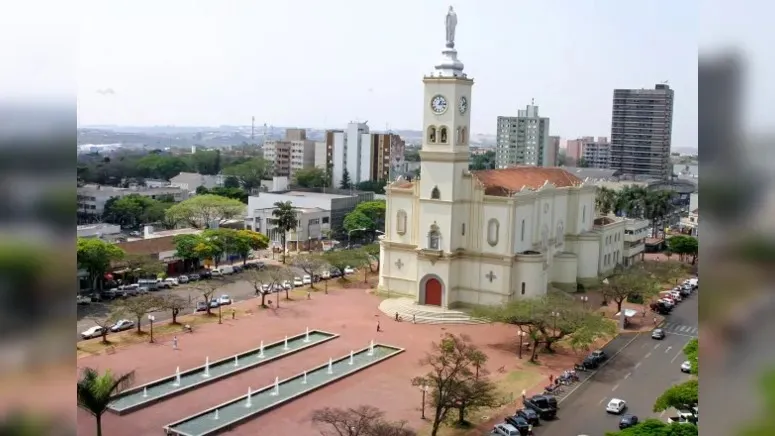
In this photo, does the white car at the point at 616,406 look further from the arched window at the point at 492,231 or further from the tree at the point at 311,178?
the tree at the point at 311,178

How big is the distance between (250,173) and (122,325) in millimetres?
46206

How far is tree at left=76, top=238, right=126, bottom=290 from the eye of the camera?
2779cm

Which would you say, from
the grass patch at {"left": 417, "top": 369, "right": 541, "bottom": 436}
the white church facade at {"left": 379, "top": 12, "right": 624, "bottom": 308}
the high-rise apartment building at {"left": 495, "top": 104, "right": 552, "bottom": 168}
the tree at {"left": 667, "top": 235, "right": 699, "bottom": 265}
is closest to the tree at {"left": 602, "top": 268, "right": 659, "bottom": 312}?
the white church facade at {"left": 379, "top": 12, "right": 624, "bottom": 308}

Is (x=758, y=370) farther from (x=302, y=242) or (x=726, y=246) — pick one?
(x=302, y=242)

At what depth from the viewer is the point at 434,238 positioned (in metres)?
28.1

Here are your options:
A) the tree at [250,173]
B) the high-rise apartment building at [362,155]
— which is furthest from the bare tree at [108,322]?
the high-rise apartment building at [362,155]

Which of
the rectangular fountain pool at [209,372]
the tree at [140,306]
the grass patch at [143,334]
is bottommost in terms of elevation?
the rectangular fountain pool at [209,372]

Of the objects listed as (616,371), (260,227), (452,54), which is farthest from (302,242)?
(616,371)

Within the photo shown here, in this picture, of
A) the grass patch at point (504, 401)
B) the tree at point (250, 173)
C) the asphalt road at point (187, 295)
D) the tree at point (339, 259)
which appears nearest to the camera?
the grass patch at point (504, 401)

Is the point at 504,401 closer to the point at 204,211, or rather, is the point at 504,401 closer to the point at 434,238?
the point at 434,238

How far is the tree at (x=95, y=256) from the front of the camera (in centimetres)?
2779

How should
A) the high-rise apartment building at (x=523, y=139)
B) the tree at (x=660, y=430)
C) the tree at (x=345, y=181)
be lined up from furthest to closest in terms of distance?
the high-rise apartment building at (x=523, y=139), the tree at (x=345, y=181), the tree at (x=660, y=430)

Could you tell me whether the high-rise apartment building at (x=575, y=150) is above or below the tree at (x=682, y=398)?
above

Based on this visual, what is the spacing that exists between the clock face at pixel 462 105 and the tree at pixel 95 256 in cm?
1440
